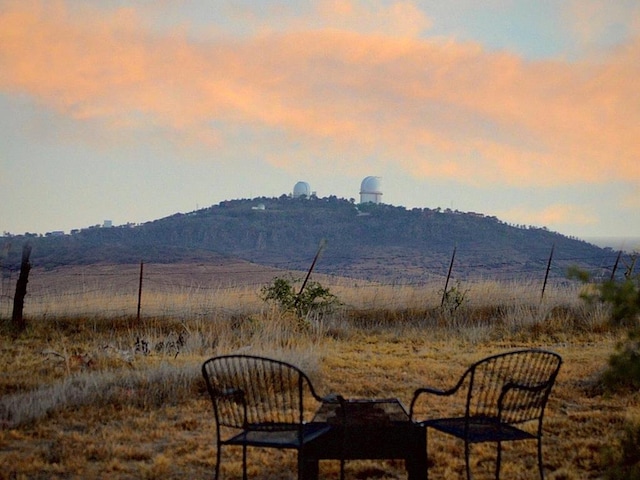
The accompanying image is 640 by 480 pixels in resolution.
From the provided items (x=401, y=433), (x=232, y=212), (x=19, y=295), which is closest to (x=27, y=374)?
(x=19, y=295)

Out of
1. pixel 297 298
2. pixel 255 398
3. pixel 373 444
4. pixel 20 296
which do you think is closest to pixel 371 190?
pixel 297 298

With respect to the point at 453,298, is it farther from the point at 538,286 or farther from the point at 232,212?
the point at 232,212

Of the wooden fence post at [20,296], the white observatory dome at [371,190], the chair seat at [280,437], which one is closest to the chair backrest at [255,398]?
the chair seat at [280,437]

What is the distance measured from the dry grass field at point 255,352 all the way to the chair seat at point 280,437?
0.83m

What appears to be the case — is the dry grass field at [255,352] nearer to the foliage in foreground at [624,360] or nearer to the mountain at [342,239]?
the foliage in foreground at [624,360]

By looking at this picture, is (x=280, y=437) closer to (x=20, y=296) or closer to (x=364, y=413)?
(x=364, y=413)

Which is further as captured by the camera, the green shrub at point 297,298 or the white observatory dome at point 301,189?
the white observatory dome at point 301,189

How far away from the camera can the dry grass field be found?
5.41 m

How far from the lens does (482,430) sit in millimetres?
4516

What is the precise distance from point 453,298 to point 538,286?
125 inches

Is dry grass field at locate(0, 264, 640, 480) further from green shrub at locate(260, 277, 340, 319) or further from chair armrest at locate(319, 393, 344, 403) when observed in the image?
chair armrest at locate(319, 393, 344, 403)

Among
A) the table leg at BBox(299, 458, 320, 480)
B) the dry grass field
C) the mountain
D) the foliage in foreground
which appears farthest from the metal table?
the mountain

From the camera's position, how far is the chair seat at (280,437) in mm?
4133

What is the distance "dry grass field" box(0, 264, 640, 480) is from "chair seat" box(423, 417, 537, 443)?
1.83 ft
